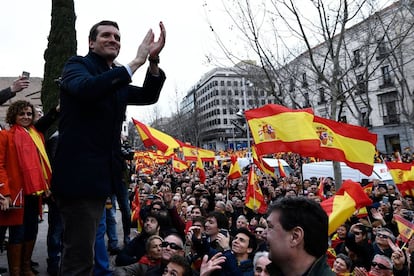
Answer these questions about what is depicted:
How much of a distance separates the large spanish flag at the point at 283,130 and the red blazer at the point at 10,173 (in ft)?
15.6

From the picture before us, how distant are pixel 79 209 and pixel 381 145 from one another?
39176mm

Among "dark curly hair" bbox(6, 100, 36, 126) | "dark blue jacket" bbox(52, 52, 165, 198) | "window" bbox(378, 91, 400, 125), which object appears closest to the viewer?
"dark blue jacket" bbox(52, 52, 165, 198)

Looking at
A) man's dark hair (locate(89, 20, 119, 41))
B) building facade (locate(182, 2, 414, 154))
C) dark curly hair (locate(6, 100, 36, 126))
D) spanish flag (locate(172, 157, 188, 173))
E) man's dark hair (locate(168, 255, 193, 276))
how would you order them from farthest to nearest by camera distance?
1. spanish flag (locate(172, 157, 188, 173))
2. building facade (locate(182, 2, 414, 154))
3. man's dark hair (locate(168, 255, 193, 276))
4. dark curly hair (locate(6, 100, 36, 126))
5. man's dark hair (locate(89, 20, 119, 41))

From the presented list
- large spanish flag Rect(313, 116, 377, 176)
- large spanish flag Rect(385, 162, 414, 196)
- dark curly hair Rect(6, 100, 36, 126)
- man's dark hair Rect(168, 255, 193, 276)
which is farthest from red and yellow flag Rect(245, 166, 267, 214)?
dark curly hair Rect(6, 100, 36, 126)

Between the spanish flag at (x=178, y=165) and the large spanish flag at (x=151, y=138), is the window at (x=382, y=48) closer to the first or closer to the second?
the large spanish flag at (x=151, y=138)

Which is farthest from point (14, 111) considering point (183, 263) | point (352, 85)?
point (352, 85)

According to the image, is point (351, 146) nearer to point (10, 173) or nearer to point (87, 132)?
point (10, 173)

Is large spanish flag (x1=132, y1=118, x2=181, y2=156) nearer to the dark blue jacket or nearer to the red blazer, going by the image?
the red blazer

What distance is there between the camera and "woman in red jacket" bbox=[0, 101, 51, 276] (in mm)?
3150

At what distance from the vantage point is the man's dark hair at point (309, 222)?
5.96ft

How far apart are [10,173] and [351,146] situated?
19.2 ft

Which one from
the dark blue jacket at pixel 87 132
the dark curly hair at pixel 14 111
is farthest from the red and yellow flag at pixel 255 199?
the dark blue jacket at pixel 87 132

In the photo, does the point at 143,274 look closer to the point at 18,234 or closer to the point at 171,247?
the point at 171,247

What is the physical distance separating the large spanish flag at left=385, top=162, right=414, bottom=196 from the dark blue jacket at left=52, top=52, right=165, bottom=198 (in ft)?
24.4
